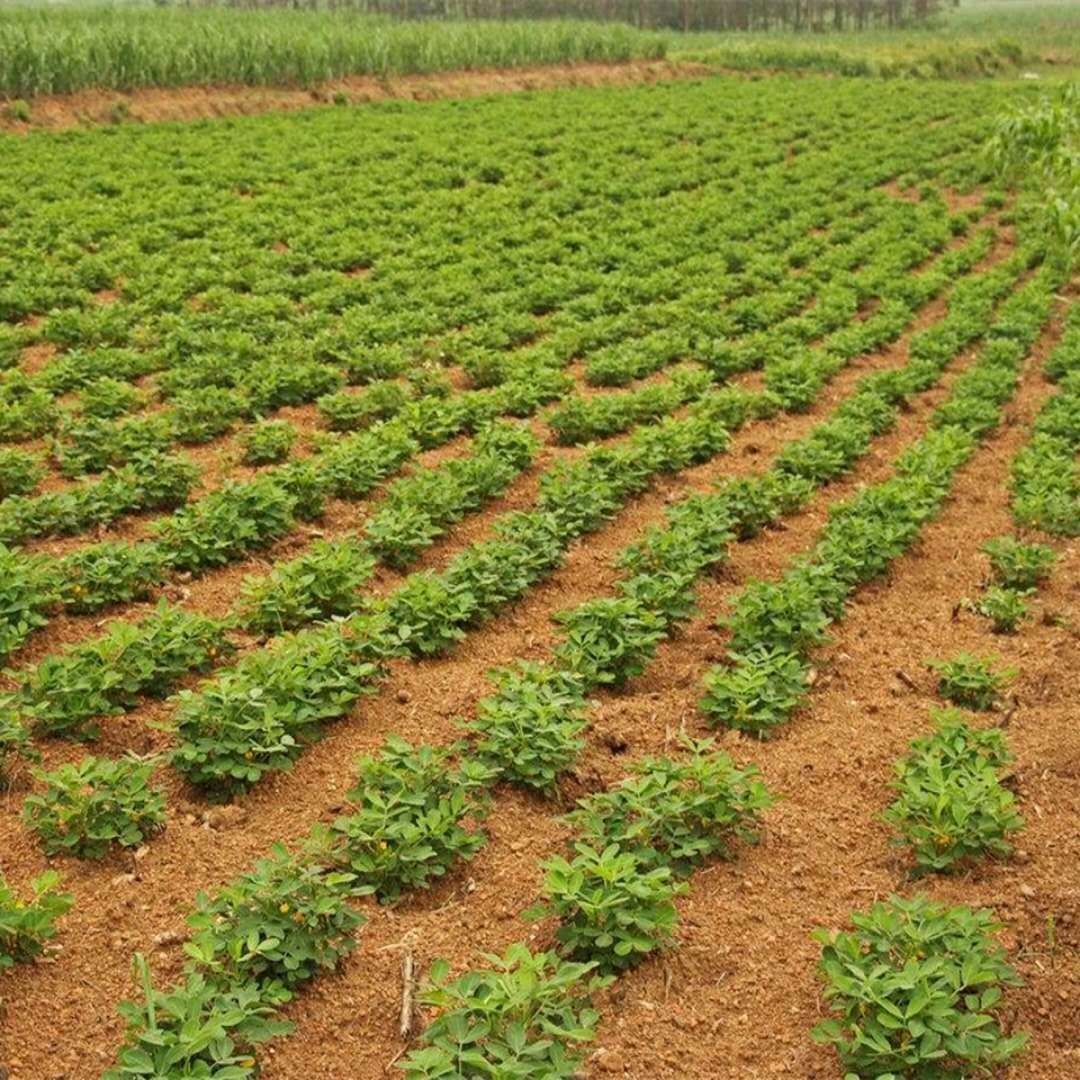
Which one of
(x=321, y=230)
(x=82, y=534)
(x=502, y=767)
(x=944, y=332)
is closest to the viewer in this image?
(x=502, y=767)

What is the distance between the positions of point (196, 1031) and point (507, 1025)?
3.00ft

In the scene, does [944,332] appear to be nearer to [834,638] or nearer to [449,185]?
[834,638]

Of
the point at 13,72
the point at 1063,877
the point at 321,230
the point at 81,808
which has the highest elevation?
the point at 13,72

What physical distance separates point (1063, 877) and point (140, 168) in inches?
752

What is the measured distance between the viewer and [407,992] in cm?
423

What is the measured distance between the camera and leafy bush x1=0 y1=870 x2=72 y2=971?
13.9 feet

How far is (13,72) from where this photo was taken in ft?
82.8

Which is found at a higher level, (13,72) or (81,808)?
(13,72)

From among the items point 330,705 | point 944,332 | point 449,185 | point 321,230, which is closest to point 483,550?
point 330,705

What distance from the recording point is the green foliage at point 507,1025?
368cm

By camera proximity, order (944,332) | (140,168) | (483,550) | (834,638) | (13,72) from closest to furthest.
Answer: (834,638) < (483,550) < (944,332) < (140,168) < (13,72)

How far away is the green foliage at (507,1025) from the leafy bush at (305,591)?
3007 mm

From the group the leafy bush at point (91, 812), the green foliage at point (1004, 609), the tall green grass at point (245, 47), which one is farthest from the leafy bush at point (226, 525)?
the tall green grass at point (245, 47)

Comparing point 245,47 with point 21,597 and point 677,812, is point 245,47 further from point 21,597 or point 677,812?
point 677,812
